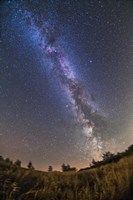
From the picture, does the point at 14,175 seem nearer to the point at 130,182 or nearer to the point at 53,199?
the point at 53,199

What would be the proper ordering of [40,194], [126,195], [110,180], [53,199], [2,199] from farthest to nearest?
[110,180], [126,195], [40,194], [53,199], [2,199]

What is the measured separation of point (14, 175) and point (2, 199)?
2677 millimetres

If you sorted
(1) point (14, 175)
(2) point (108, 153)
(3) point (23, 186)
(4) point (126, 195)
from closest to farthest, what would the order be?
(4) point (126, 195)
(3) point (23, 186)
(1) point (14, 175)
(2) point (108, 153)

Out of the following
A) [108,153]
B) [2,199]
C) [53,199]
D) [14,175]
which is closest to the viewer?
[2,199]

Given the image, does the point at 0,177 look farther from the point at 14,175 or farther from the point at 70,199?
the point at 70,199

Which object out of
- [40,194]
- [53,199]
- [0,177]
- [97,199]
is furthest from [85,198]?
[0,177]

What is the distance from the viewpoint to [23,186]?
5.31 metres

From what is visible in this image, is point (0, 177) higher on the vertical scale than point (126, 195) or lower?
higher

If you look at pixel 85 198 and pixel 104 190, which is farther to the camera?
pixel 104 190

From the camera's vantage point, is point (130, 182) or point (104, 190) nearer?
point (104, 190)

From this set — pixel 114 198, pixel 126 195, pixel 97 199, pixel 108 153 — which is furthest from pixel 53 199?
pixel 108 153

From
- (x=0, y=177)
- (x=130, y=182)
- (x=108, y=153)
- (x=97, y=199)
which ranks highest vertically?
(x=108, y=153)

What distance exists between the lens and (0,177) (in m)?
5.34

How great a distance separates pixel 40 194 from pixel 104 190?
1.17 metres
